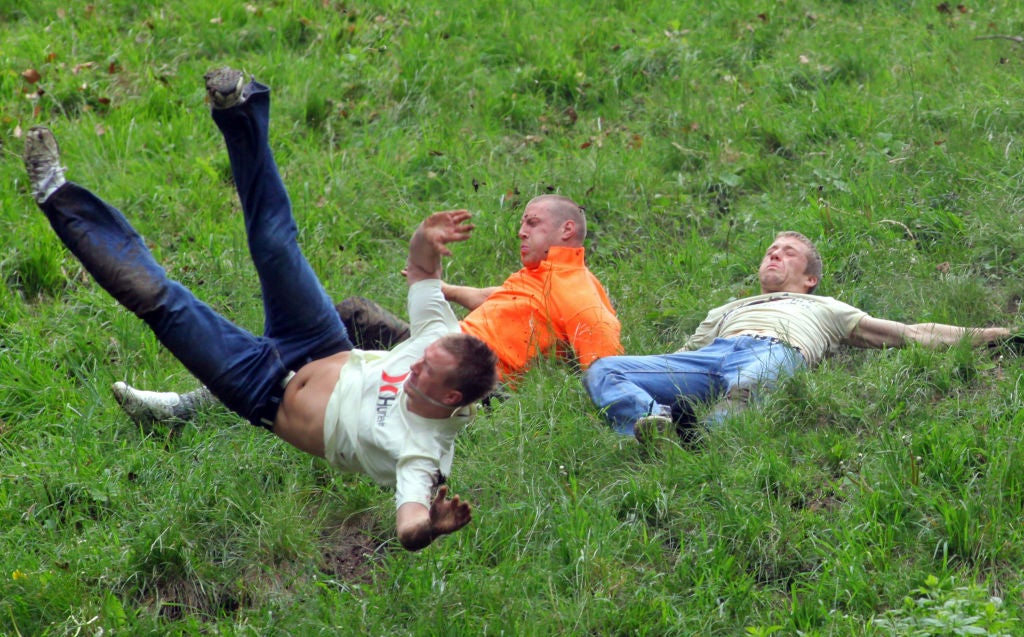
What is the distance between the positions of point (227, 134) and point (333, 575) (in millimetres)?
1990

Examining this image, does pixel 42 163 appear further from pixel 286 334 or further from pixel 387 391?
pixel 387 391

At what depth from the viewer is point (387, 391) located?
16.0 feet

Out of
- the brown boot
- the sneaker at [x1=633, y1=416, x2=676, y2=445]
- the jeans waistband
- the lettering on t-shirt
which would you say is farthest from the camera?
the brown boot

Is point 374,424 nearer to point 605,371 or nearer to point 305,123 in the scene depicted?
point 605,371

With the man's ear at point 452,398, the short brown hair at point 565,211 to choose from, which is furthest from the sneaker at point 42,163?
the short brown hair at point 565,211

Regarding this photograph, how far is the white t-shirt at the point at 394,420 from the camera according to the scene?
4637mm

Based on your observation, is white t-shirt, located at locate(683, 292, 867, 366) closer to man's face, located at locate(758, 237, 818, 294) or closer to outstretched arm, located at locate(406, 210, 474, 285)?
man's face, located at locate(758, 237, 818, 294)

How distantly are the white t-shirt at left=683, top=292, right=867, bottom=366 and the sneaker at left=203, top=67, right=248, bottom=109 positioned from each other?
9.42 ft

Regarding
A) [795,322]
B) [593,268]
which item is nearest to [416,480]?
[795,322]

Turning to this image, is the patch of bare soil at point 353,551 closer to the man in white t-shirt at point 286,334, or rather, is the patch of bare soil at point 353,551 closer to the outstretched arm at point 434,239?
the man in white t-shirt at point 286,334

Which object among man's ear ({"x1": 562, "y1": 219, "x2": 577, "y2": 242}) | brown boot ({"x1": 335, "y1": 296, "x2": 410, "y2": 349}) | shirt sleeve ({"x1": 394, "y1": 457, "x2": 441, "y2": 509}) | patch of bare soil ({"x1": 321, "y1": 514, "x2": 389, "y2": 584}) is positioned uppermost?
shirt sleeve ({"x1": 394, "y1": 457, "x2": 441, "y2": 509})

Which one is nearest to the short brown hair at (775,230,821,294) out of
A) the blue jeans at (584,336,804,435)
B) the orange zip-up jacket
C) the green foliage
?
the blue jeans at (584,336,804,435)

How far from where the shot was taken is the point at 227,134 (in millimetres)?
5121

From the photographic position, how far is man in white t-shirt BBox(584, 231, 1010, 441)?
582 centimetres
